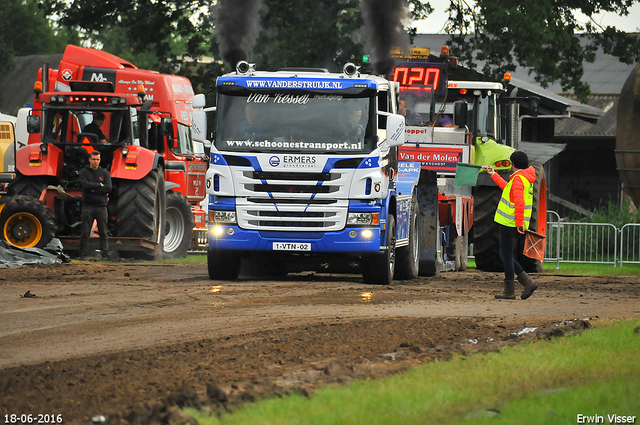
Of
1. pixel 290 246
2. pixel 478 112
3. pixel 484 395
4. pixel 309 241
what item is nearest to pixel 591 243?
pixel 478 112

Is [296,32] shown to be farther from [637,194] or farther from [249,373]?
[249,373]

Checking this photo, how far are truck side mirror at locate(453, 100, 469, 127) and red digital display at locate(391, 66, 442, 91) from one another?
583mm

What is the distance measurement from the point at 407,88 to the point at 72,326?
1011 cm

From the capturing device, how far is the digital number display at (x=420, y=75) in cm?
1858

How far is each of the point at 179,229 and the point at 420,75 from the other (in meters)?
6.76

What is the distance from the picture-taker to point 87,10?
120ft

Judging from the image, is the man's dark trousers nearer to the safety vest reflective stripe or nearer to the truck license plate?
the truck license plate

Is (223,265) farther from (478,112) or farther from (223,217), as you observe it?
(478,112)

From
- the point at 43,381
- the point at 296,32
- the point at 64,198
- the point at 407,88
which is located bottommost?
the point at 43,381

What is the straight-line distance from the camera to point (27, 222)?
1823 centimetres

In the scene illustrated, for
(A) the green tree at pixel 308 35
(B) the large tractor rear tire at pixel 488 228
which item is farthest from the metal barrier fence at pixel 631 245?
(A) the green tree at pixel 308 35

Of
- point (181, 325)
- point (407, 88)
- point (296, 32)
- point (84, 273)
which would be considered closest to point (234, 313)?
point (181, 325)

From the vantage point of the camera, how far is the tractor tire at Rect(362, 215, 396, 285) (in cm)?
1514

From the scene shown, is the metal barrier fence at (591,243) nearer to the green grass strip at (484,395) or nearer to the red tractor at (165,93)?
the red tractor at (165,93)
